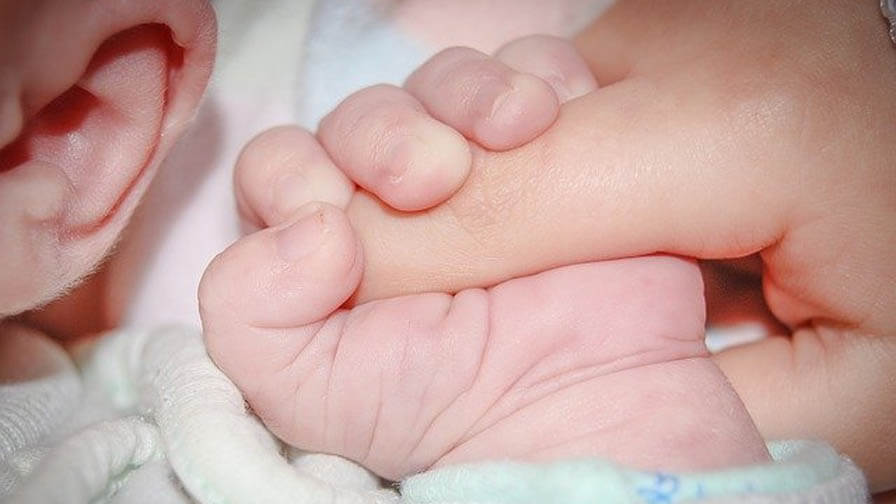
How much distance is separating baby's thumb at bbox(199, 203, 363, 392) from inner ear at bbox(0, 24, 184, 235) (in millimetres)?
130

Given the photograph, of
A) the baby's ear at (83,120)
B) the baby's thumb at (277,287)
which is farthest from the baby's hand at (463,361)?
the baby's ear at (83,120)

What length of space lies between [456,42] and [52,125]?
498mm

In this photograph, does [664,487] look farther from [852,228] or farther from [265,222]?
[265,222]

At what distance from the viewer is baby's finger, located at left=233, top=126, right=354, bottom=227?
0.89 meters

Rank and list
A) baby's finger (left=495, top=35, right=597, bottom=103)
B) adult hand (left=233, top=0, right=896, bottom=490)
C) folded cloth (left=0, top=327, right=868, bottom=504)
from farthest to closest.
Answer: baby's finger (left=495, top=35, right=597, bottom=103), adult hand (left=233, top=0, right=896, bottom=490), folded cloth (left=0, top=327, right=868, bottom=504)

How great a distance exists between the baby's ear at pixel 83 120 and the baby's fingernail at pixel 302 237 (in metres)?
0.18

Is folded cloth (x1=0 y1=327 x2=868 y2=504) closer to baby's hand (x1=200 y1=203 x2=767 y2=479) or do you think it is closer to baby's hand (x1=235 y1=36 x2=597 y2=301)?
baby's hand (x1=200 y1=203 x2=767 y2=479)

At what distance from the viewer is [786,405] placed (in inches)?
35.6

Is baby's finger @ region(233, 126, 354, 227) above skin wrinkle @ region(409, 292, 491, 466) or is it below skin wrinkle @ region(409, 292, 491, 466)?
above

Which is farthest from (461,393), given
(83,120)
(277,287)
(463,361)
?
(83,120)

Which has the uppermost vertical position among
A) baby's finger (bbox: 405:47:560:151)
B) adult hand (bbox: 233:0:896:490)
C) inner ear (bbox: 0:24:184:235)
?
inner ear (bbox: 0:24:184:235)

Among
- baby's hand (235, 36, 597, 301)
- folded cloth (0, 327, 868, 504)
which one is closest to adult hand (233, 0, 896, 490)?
baby's hand (235, 36, 597, 301)

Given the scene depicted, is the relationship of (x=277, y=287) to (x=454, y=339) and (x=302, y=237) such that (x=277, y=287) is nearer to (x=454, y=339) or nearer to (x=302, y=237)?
(x=302, y=237)

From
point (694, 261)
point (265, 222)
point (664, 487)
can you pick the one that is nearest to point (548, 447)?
point (664, 487)
